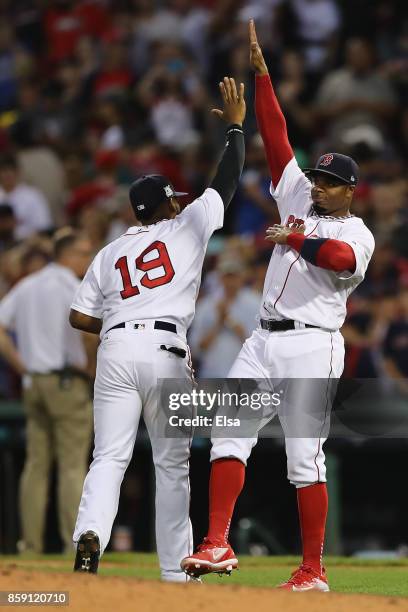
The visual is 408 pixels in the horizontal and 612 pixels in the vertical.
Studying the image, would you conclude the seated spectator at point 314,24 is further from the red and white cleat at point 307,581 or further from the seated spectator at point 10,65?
the red and white cleat at point 307,581

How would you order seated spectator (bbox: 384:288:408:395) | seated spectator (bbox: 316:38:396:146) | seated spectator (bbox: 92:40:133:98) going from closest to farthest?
seated spectator (bbox: 384:288:408:395)
seated spectator (bbox: 316:38:396:146)
seated spectator (bbox: 92:40:133:98)

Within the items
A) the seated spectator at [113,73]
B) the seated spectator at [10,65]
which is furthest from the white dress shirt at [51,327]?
the seated spectator at [10,65]

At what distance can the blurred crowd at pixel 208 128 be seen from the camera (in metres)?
9.91

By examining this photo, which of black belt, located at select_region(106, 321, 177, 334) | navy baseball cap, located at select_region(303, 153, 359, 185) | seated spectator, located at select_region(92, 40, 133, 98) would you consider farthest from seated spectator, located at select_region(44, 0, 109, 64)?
black belt, located at select_region(106, 321, 177, 334)

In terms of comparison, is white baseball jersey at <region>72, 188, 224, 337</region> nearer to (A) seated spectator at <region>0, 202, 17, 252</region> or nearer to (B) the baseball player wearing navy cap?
(B) the baseball player wearing navy cap

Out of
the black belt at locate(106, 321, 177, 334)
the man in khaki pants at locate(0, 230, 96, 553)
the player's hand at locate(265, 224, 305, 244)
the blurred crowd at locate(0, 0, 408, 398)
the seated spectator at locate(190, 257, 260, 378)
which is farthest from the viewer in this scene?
the blurred crowd at locate(0, 0, 408, 398)

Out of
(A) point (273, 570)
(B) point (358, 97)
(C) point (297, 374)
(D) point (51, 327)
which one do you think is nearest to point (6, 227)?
(D) point (51, 327)

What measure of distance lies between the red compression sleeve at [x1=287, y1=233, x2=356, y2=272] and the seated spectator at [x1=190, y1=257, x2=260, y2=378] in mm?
Answer: 4009

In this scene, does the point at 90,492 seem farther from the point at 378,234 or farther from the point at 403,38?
the point at 403,38

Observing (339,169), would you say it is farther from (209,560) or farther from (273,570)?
(273,570)

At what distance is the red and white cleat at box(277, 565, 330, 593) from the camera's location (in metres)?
5.58

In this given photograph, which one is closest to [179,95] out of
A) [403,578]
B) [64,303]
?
[64,303]

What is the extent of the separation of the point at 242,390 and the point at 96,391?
64cm

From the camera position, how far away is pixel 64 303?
8789mm
